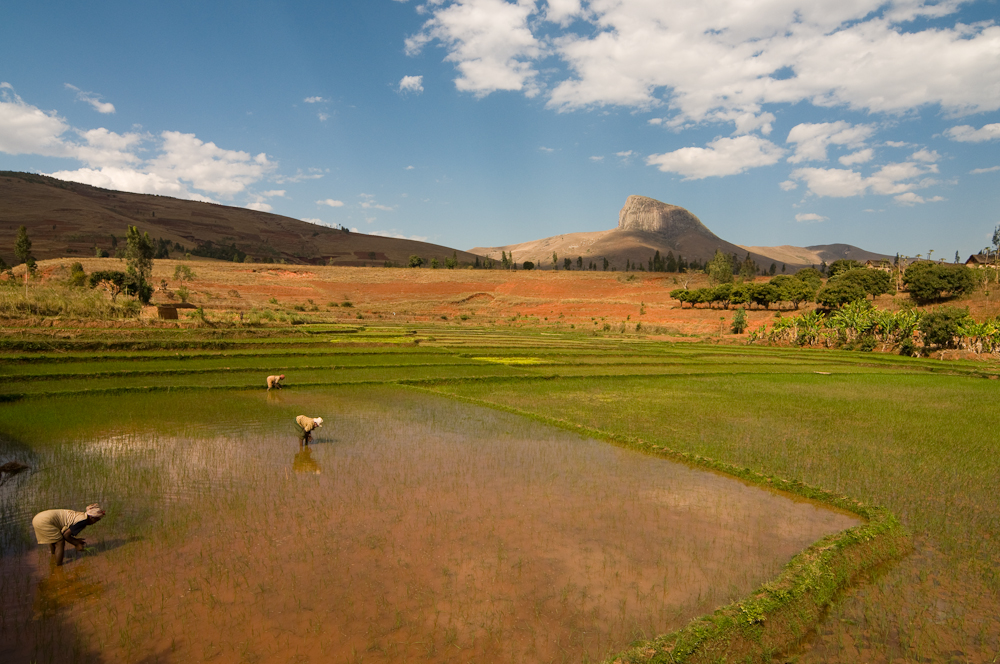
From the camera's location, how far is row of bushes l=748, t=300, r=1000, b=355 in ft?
105

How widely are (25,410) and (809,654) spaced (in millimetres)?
16442

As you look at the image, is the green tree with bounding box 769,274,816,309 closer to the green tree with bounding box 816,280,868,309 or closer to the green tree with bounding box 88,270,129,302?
the green tree with bounding box 816,280,868,309

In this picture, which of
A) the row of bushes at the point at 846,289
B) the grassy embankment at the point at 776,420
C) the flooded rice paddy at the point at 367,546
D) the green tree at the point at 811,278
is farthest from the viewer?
the green tree at the point at 811,278

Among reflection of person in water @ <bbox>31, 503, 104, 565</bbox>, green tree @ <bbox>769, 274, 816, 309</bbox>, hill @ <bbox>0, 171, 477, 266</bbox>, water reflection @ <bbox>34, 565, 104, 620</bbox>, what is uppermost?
hill @ <bbox>0, 171, 477, 266</bbox>

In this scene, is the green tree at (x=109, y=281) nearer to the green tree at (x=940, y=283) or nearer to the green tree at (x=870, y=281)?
the green tree at (x=870, y=281)

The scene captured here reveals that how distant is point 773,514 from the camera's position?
7.96 m

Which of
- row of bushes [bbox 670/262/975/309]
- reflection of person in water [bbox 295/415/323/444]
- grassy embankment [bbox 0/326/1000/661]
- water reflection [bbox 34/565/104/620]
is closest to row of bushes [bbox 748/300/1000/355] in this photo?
grassy embankment [bbox 0/326/1000/661]

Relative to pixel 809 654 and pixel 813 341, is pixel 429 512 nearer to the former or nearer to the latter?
pixel 809 654

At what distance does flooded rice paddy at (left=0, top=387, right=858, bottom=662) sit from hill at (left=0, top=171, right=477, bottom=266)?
97.7 meters

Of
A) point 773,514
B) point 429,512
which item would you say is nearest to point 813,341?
point 773,514

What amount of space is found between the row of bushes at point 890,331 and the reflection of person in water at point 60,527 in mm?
41250

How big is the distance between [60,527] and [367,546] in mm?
3356

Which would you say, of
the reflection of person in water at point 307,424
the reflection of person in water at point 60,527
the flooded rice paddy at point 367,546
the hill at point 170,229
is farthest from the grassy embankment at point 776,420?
the hill at point 170,229

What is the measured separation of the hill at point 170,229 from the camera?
10081 cm
